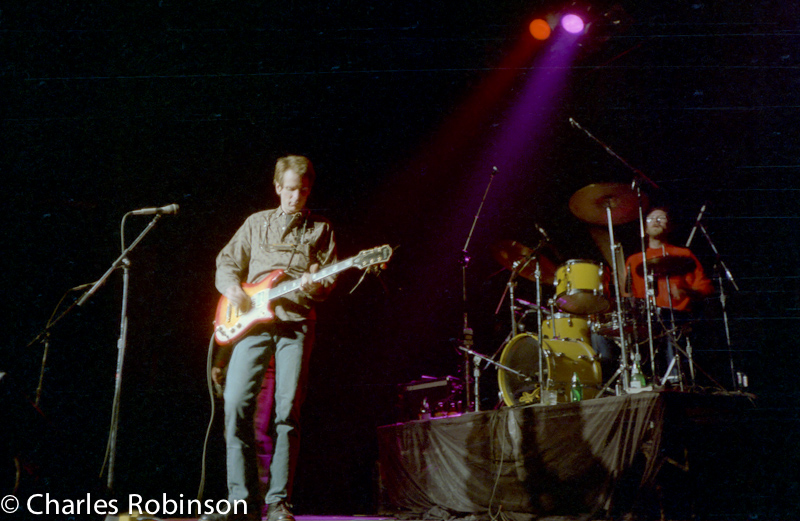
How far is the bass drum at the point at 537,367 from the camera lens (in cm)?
477

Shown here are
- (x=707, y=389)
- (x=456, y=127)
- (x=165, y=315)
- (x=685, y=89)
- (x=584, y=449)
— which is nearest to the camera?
(x=584, y=449)

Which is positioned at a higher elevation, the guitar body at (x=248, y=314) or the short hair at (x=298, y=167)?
the short hair at (x=298, y=167)

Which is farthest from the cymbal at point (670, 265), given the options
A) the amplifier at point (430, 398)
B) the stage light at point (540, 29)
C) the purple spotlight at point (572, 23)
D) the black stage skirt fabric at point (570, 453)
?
the stage light at point (540, 29)

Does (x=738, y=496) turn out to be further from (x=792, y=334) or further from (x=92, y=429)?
(x=92, y=429)

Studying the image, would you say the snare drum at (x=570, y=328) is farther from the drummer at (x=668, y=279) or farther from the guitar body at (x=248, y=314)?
the guitar body at (x=248, y=314)

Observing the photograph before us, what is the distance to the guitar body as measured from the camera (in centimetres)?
297

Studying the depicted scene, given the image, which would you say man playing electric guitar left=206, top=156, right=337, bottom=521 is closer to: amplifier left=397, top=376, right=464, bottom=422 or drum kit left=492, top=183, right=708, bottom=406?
amplifier left=397, top=376, right=464, bottom=422

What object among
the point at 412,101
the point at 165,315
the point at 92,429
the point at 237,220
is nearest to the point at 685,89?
the point at 412,101

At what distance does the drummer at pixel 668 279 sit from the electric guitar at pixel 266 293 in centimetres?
262

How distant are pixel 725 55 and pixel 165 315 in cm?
550

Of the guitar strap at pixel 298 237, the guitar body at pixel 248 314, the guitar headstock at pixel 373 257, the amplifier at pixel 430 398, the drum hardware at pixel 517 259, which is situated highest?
the drum hardware at pixel 517 259

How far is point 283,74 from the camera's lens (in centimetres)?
503

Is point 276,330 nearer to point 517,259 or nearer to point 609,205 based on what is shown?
point 517,259

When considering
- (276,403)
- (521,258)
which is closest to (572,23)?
(521,258)
